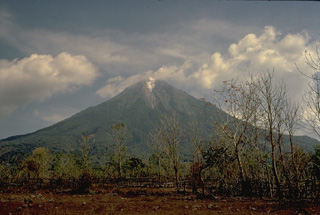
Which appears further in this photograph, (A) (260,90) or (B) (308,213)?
(A) (260,90)

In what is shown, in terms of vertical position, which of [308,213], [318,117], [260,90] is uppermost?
[260,90]

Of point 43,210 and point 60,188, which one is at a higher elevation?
point 43,210

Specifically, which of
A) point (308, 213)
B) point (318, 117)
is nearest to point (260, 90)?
point (318, 117)

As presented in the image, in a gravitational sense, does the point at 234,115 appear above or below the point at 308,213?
above

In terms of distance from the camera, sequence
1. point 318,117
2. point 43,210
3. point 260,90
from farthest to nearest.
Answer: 1. point 260,90
2. point 318,117
3. point 43,210

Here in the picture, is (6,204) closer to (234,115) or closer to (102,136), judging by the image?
(234,115)

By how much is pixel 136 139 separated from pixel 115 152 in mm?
136580

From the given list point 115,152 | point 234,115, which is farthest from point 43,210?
point 115,152

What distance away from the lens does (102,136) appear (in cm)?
16062

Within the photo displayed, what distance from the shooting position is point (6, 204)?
8.96 m

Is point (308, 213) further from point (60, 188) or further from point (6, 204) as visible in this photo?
point (60, 188)

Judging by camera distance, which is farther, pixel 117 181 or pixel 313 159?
pixel 117 181

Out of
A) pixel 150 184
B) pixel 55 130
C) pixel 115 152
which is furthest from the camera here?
pixel 55 130

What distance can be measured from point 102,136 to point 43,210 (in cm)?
15791
